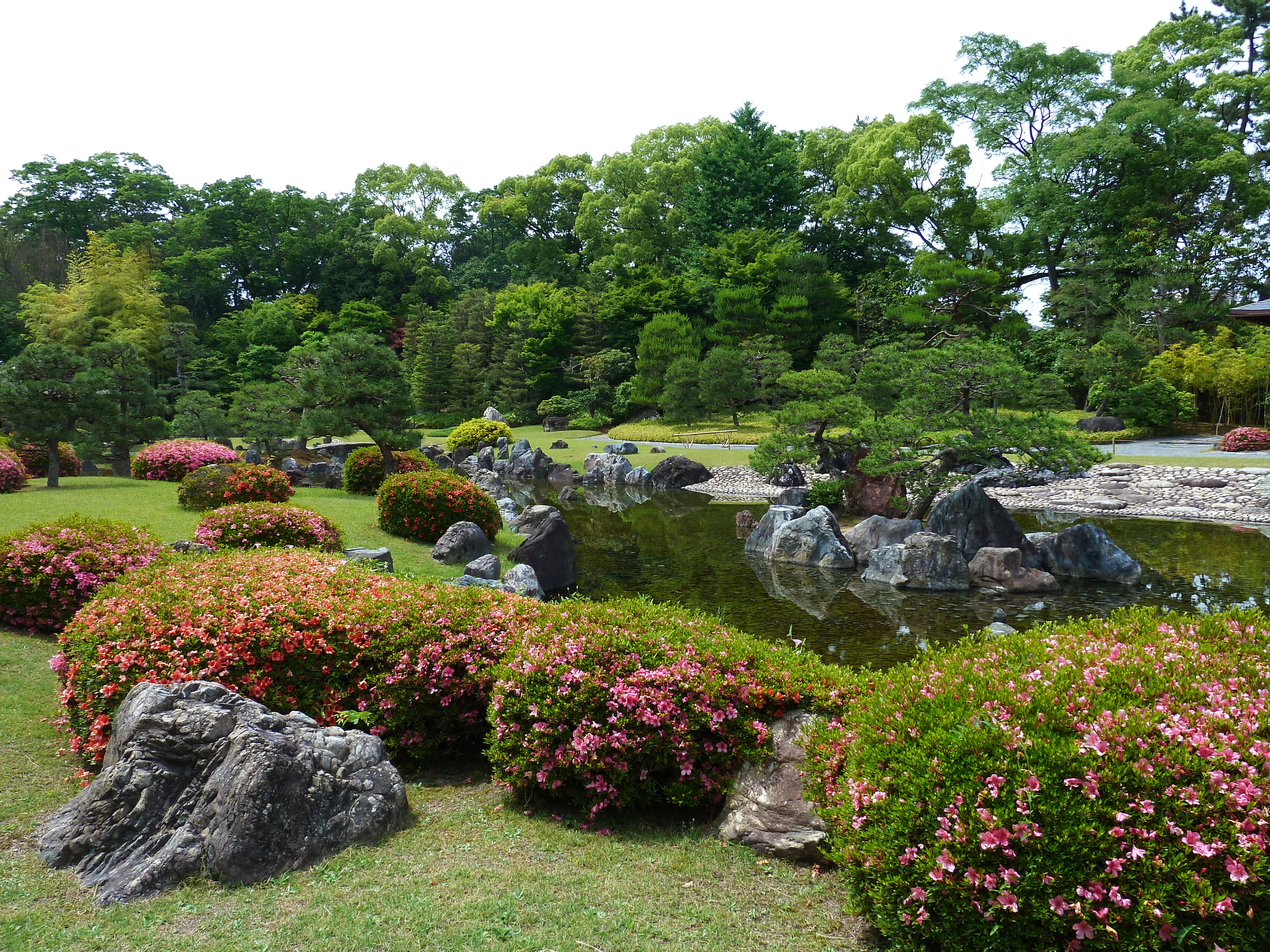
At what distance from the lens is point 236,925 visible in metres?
3.05

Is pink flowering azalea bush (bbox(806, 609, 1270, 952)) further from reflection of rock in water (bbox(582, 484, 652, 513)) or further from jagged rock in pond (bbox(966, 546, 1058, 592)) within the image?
reflection of rock in water (bbox(582, 484, 652, 513))

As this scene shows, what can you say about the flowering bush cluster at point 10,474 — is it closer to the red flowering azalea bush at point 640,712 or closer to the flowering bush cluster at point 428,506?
the flowering bush cluster at point 428,506

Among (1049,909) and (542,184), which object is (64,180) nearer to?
(542,184)

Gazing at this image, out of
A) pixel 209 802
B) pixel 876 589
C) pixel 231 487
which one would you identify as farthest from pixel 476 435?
pixel 209 802

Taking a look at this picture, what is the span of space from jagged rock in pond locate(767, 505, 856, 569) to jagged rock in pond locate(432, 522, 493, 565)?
5314 mm

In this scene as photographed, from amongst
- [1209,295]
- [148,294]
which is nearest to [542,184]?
[148,294]

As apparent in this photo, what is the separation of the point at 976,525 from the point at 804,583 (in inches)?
123

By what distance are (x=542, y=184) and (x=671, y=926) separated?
56128 mm

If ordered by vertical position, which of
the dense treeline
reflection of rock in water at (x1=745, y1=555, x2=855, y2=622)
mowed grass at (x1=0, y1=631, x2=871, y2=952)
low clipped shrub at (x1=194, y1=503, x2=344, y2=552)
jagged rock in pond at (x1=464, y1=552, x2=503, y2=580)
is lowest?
reflection of rock in water at (x1=745, y1=555, x2=855, y2=622)

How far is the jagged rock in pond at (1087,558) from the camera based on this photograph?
1116 centimetres

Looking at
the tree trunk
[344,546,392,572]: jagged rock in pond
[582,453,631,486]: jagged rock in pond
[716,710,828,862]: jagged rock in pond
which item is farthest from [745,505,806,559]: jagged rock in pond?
the tree trunk

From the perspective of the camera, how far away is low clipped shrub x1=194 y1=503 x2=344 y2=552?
952 cm

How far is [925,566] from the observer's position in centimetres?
1130

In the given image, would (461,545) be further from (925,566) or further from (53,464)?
(53,464)
